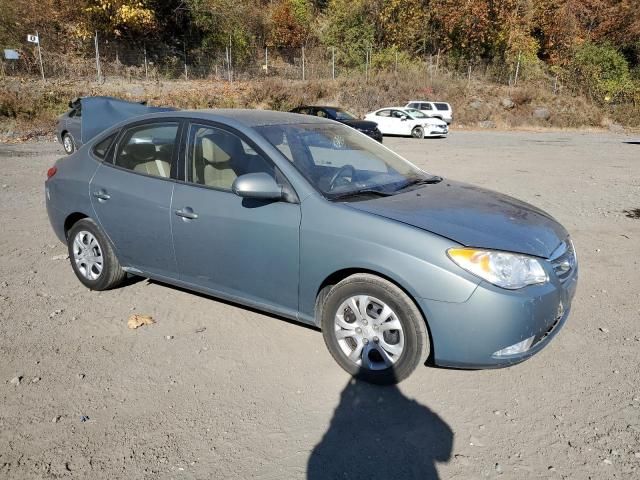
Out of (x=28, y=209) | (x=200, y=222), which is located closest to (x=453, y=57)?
(x=28, y=209)

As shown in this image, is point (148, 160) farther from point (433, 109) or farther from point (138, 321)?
point (433, 109)

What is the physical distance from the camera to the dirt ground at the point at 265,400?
2.63 meters

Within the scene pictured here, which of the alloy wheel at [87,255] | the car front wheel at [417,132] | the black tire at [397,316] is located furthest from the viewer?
the car front wheel at [417,132]

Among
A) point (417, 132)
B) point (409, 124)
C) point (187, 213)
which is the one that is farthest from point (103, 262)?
point (409, 124)

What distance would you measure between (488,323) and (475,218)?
29.1 inches

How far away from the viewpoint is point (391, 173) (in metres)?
4.20

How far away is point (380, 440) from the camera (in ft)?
9.19

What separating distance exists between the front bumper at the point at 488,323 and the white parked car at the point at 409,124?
22.0 metres

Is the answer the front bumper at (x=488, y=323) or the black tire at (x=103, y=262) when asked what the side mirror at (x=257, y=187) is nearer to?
the front bumper at (x=488, y=323)

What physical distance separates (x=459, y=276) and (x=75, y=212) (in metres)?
3.51

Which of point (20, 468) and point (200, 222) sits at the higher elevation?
point (200, 222)

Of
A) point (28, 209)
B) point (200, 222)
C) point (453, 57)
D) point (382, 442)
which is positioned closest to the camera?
point (382, 442)

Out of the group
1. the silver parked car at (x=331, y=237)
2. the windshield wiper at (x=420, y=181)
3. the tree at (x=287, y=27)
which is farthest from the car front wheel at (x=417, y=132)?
the tree at (x=287, y=27)

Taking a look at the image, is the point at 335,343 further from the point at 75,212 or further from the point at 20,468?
the point at 75,212
